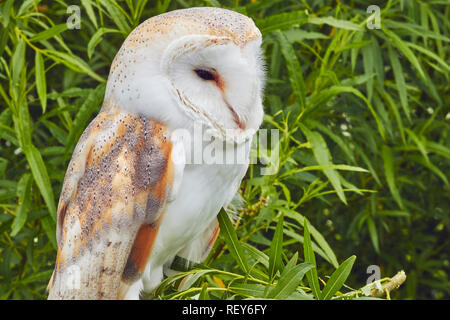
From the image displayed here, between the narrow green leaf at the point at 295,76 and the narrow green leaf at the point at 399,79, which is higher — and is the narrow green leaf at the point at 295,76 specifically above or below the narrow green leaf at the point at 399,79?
above

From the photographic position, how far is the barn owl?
3.18 ft

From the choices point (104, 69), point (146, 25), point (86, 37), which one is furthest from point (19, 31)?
point (146, 25)

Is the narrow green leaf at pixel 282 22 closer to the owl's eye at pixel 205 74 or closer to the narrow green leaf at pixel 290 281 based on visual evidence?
the owl's eye at pixel 205 74

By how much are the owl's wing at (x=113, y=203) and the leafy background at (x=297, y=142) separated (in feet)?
0.32

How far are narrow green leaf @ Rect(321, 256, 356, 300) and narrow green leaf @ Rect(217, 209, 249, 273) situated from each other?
0.49 feet

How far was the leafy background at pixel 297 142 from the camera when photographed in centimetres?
136

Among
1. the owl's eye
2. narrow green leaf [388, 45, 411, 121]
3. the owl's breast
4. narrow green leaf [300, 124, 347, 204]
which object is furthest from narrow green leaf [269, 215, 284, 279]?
narrow green leaf [388, 45, 411, 121]

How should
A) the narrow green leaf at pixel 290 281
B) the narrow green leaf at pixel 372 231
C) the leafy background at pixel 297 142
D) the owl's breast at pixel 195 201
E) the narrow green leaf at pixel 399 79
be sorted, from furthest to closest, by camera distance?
the narrow green leaf at pixel 372 231
the narrow green leaf at pixel 399 79
the leafy background at pixel 297 142
the owl's breast at pixel 195 201
the narrow green leaf at pixel 290 281

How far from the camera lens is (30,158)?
1439 millimetres

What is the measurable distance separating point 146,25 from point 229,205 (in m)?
0.43

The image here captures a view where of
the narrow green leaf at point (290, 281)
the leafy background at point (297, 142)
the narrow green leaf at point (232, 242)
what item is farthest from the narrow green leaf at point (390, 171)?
the narrow green leaf at point (290, 281)

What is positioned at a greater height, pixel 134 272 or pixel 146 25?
pixel 146 25

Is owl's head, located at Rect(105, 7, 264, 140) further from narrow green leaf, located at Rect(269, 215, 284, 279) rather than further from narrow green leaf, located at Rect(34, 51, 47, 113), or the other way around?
narrow green leaf, located at Rect(34, 51, 47, 113)
